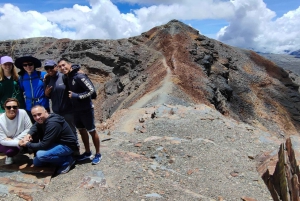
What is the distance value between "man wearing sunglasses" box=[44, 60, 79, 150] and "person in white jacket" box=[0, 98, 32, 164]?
2.84ft

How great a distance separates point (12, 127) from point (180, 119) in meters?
8.45

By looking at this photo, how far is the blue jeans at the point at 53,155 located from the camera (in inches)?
260

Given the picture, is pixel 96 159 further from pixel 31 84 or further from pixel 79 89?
pixel 31 84

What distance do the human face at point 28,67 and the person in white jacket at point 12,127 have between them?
1024 mm

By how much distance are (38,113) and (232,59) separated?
119 feet

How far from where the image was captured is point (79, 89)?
707 cm

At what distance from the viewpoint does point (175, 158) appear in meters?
8.62

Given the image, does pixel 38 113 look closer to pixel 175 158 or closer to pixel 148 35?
pixel 175 158

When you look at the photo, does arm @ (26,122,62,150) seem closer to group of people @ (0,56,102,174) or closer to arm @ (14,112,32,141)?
group of people @ (0,56,102,174)

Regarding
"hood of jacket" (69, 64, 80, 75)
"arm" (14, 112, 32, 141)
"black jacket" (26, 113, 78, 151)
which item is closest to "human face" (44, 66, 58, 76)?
"hood of jacket" (69, 64, 80, 75)

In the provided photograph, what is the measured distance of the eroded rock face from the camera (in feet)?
80.6

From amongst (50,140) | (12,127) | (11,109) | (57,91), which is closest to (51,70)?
(57,91)

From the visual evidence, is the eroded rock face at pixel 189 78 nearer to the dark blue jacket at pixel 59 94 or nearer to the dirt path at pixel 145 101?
the dirt path at pixel 145 101

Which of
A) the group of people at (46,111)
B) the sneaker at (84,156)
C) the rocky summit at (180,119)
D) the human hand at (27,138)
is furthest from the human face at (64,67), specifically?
the rocky summit at (180,119)
